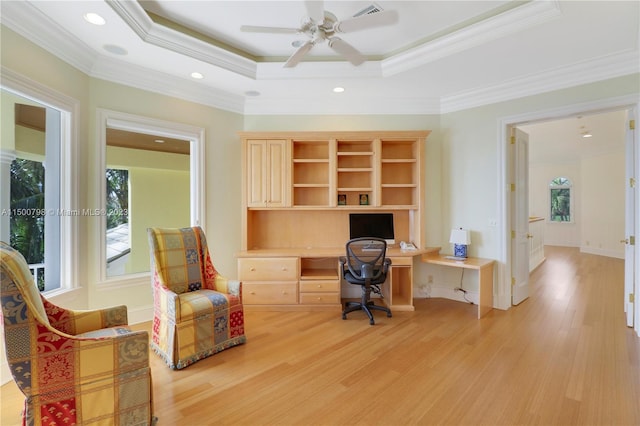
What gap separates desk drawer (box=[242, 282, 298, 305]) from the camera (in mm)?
3566

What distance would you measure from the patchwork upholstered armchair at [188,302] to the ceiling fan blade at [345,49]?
216cm

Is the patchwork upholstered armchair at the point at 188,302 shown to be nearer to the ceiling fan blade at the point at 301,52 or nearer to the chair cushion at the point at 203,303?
the chair cushion at the point at 203,303

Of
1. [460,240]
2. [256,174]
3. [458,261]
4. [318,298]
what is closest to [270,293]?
[318,298]

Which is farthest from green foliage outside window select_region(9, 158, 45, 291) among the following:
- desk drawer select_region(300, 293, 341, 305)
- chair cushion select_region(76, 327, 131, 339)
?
desk drawer select_region(300, 293, 341, 305)

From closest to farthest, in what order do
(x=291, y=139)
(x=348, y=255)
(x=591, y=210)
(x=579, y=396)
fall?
(x=579, y=396)
(x=348, y=255)
(x=291, y=139)
(x=591, y=210)

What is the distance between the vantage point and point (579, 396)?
1943mm

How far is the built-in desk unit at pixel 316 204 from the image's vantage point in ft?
11.7

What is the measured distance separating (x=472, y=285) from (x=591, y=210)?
21.5ft

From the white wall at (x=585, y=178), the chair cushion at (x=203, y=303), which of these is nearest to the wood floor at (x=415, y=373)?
the chair cushion at (x=203, y=303)

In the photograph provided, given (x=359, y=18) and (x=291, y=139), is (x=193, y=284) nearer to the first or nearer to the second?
(x=291, y=139)

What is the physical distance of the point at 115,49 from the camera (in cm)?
276

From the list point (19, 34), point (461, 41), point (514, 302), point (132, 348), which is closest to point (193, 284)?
point (132, 348)

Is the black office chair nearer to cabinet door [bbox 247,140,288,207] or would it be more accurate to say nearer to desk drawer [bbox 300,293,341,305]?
desk drawer [bbox 300,293,341,305]

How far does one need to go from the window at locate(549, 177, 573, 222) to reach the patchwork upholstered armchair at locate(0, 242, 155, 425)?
11.2m
